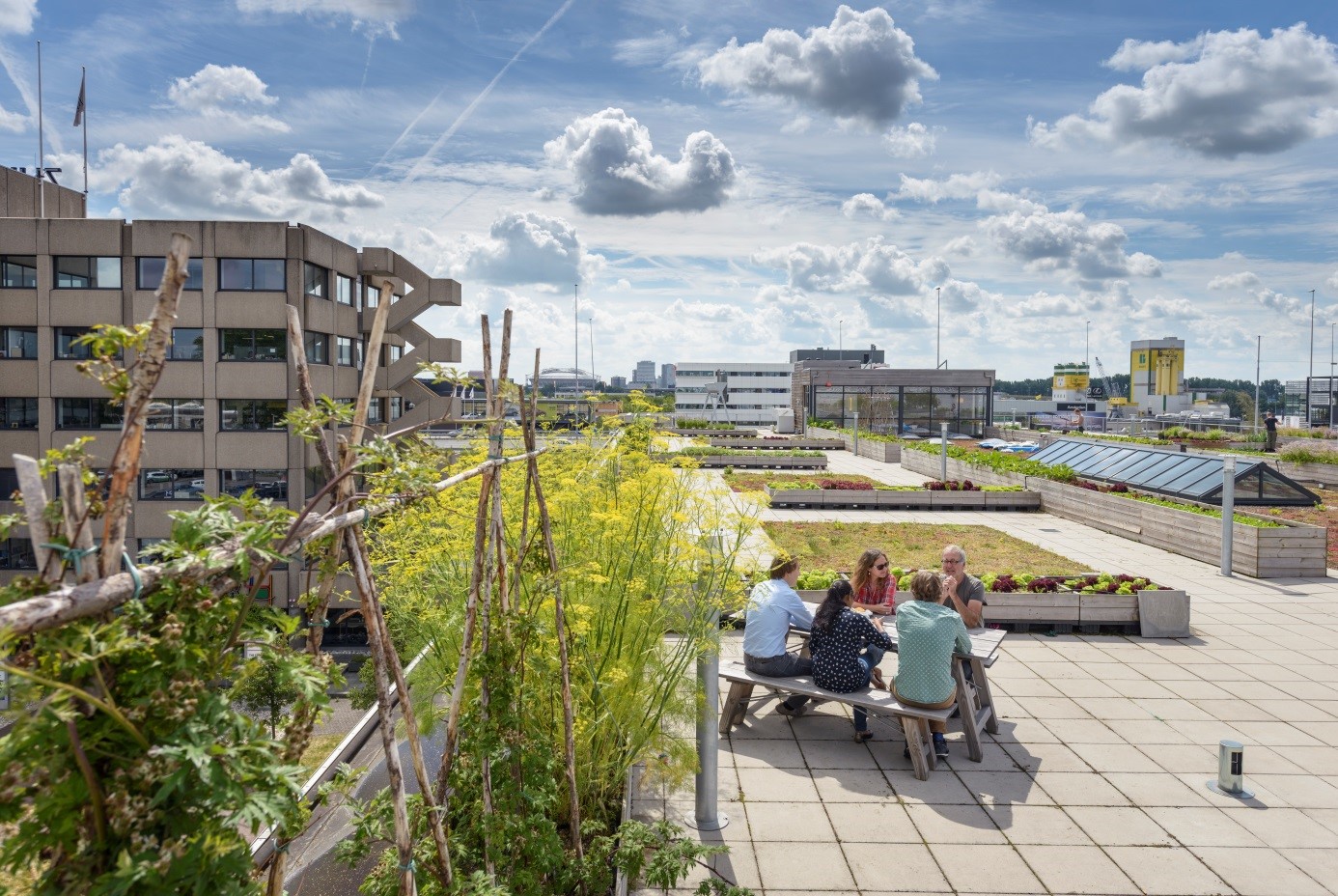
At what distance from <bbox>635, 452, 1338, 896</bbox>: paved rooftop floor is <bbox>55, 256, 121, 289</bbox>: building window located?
2784 centimetres

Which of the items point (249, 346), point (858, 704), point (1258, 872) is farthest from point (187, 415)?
point (1258, 872)

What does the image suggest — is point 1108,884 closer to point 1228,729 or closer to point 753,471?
point 1228,729

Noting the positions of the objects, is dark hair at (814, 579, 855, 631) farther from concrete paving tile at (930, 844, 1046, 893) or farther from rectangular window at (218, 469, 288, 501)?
rectangular window at (218, 469, 288, 501)

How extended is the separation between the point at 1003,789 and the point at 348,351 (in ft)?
94.6

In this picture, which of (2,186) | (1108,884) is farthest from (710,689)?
(2,186)

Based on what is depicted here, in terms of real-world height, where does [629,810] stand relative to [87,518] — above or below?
below

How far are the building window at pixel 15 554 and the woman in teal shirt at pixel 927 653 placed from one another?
29213 millimetres

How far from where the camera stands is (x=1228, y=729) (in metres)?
6.12

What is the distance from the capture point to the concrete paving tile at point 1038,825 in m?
4.59

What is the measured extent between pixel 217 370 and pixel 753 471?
17.3m

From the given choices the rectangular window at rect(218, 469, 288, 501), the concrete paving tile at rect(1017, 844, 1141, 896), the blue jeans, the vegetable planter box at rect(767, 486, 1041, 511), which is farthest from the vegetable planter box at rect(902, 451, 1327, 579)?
the rectangular window at rect(218, 469, 288, 501)

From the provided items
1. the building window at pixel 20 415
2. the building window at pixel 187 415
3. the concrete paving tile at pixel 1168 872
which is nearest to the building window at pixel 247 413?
the building window at pixel 187 415

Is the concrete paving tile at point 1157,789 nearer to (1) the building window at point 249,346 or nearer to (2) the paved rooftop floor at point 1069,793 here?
(2) the paved rooftop floor at point 1069,793

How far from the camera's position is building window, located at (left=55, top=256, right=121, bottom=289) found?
27188mm
